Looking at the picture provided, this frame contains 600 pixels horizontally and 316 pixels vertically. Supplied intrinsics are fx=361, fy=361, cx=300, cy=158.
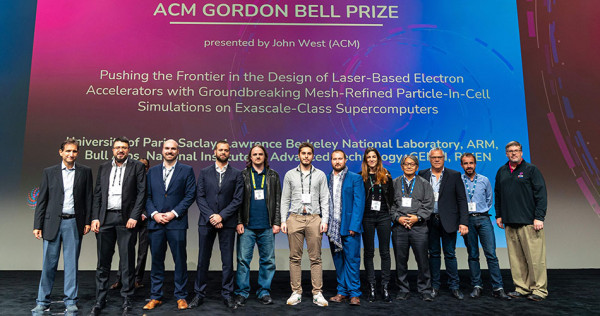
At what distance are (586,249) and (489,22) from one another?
3493mm

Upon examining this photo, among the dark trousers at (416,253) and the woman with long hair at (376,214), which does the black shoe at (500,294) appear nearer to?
the dark trousers at (416,253)

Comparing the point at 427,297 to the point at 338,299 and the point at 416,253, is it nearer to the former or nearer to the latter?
the point at 416,253

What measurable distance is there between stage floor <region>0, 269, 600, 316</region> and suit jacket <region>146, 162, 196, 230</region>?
2.52 feet

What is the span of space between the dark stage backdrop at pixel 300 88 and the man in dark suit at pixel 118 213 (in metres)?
1.65

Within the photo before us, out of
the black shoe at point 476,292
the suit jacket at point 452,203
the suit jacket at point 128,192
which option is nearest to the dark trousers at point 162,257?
the suit jacket at point 128,192

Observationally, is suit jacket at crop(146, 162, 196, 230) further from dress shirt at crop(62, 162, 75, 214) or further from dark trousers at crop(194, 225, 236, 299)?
dress shirt at crop(62, 162, 75, 214)

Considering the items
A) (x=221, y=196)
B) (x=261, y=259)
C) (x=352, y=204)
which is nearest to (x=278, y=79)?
(x=221, y=196)

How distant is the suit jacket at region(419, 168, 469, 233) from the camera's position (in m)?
3.64

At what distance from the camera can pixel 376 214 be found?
3.53 metres

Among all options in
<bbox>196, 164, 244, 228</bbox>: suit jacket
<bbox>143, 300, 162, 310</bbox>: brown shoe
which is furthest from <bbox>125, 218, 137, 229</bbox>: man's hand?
<bbox>143, 300, 162, 310</bbox>: brown shoe

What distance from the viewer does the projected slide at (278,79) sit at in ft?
16.3

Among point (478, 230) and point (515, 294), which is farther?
point (478, 230)

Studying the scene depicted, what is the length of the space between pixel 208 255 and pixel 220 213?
16.6 inches

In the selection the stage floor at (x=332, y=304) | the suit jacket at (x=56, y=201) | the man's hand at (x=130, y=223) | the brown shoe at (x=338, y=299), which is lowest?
the stage floor at (x=332, y=304)
